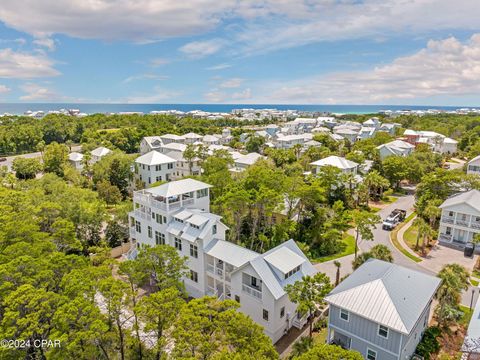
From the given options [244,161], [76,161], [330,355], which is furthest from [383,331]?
[76,161]

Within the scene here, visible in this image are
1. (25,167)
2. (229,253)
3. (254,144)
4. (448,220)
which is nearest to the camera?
(229,253)

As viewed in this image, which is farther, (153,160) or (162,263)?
(153,160)

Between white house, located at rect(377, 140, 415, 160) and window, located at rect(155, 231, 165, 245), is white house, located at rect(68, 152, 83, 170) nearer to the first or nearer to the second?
window, located at rect(155, 231, 165, 245)

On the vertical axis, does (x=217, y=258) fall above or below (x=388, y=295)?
below

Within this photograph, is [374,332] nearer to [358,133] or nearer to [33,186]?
[33,186]

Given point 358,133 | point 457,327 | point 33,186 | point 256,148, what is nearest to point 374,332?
point 457,327

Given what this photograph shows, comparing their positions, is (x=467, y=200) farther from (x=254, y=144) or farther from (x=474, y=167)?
(x=254, y=144)

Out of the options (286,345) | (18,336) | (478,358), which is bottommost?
(286,345)
